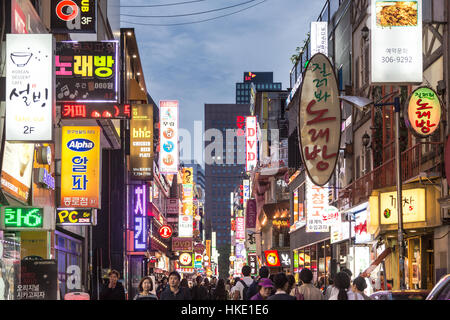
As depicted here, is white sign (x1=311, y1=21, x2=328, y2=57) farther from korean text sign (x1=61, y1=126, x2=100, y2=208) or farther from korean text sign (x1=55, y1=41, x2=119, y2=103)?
korean text sign (x1=55, y1=41, x2=119, y2=103)

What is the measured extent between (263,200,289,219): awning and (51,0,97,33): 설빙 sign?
42580 mm

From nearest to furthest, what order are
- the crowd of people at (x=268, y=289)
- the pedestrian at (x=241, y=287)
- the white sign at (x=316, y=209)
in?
the crowd of people at (x=268, y=289)
the pedestrian at (x=241, y=287)
the white sign at (x=316, y=209)

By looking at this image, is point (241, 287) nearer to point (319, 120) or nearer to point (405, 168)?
point (319, 120)

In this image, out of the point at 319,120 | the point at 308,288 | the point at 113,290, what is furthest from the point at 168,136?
the point at 308,288

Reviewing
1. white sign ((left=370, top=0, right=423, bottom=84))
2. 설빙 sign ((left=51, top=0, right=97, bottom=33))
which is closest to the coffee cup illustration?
설빙 sign ((left=51, top=0, right=97, bottom=33))

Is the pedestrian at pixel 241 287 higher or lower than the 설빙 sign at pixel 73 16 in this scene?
lower

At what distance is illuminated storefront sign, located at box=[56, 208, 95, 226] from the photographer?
24484 millimetres

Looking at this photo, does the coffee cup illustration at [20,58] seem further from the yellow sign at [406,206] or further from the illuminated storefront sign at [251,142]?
the illuminated storefront sign at [251,142]

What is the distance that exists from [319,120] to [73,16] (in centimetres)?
876

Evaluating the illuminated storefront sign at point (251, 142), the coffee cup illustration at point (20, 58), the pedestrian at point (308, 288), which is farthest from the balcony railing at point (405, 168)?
the illuminated storefront sign at point (251, 142)

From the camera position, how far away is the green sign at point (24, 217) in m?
18.7

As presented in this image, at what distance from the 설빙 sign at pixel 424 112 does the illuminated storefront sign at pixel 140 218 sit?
2842 centimetres

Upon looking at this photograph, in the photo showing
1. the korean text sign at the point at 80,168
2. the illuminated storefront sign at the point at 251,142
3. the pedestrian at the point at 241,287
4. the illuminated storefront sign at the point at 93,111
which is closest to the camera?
the pedestrian at the point at 241,287
